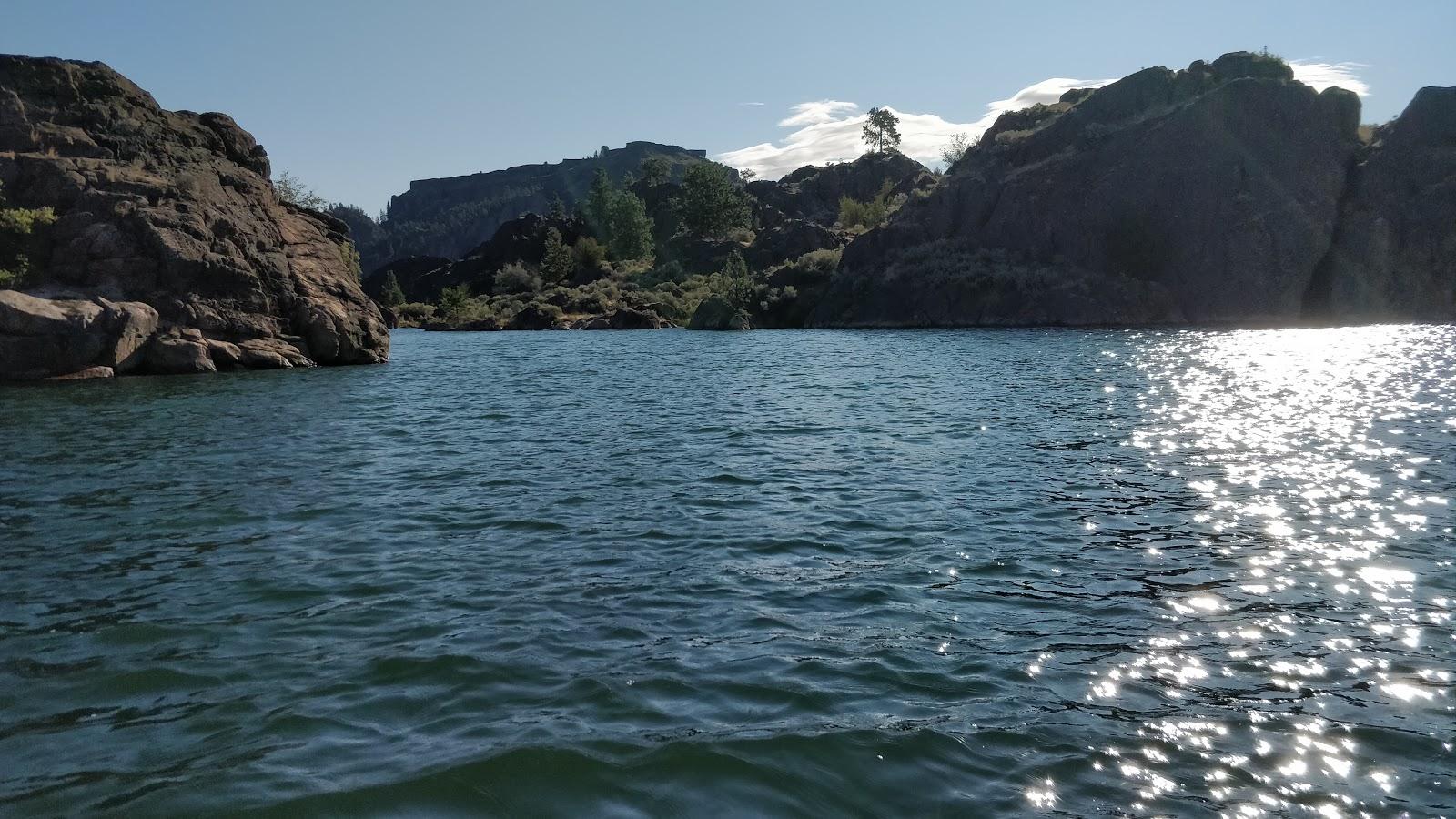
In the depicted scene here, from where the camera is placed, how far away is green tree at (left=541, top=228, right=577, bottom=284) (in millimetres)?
144625

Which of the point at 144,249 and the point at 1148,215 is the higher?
the point at 1148,215

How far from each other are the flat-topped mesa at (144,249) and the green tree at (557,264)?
97800mm

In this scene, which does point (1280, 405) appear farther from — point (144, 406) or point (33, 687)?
point (144, 406)

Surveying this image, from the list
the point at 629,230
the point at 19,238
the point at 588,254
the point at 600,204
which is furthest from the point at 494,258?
the point at 19,238

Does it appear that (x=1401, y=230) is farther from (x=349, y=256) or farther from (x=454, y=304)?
(x=454, y=304)

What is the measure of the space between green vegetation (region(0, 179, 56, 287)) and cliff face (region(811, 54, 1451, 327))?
6276 centimetres

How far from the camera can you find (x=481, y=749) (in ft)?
20.7

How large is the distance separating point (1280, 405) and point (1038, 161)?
66.6 meters

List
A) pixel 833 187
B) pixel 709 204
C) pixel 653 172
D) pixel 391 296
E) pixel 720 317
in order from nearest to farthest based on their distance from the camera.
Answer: pixel 720 317 → pixel 709 204 → pixel 391 296 → pixel 833 187 → pixel 653 172

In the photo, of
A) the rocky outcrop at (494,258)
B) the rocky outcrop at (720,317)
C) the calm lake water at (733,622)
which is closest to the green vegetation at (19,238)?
the calm lake water at (733,622)

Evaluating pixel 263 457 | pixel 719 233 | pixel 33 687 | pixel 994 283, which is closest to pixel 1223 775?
pixel 33 687

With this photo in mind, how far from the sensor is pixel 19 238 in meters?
35.8

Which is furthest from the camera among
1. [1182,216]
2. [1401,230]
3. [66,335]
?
[1182,216]

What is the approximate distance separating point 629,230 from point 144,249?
113537mm
